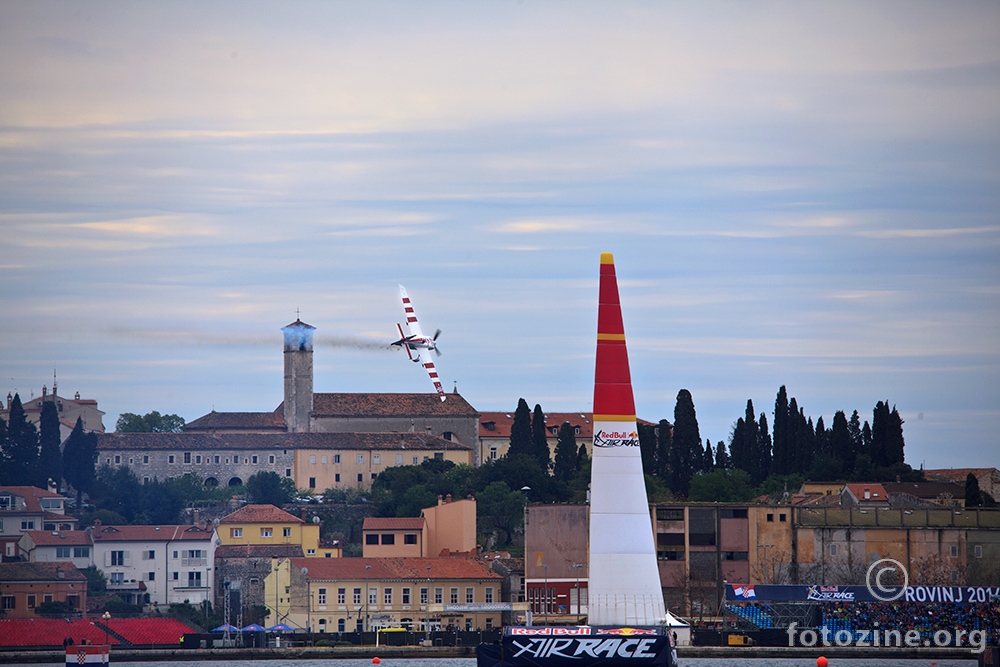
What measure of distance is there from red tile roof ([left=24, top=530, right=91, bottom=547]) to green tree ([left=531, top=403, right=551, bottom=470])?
34461 mm

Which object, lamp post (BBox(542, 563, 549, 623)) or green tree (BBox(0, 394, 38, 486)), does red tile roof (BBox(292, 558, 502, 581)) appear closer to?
lamp post (BBox(542, 563, 549, 623))

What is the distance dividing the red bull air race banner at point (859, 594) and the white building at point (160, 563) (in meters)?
34.9

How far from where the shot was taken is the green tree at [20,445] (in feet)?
413

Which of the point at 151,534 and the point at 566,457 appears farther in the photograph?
the point at 566,457

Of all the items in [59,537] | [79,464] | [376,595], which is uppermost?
[79,464]

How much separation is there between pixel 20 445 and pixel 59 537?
24436mm

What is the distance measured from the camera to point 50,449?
12738 centimetres

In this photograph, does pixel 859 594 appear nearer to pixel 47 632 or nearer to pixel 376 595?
pixel 376 595

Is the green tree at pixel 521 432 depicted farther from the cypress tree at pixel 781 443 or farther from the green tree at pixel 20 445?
the green tree at pixel 20 445

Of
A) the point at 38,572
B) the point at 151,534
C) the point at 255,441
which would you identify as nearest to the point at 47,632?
the point at 38,572

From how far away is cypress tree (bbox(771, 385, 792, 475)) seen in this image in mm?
110750

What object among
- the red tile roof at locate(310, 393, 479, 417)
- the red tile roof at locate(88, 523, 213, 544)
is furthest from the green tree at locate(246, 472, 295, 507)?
the red tile roof at locate(88, 523, 213, 544)

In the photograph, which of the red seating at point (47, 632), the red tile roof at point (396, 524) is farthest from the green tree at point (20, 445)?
the red seating at point (47, 632)

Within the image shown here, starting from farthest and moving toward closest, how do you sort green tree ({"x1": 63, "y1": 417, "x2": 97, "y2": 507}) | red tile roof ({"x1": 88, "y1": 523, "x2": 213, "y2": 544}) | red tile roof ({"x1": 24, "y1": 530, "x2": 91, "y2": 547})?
green tree ({"x1": 63, "y1": 417, "x2": 97, "y2": 507}) < red tile roof ({"x1": 24, "y1": 530, "x2": 91, "y2": 547}) < red tile roof ({"x1": 88, "y1": 523, "x2": 213, "y2": 544})
